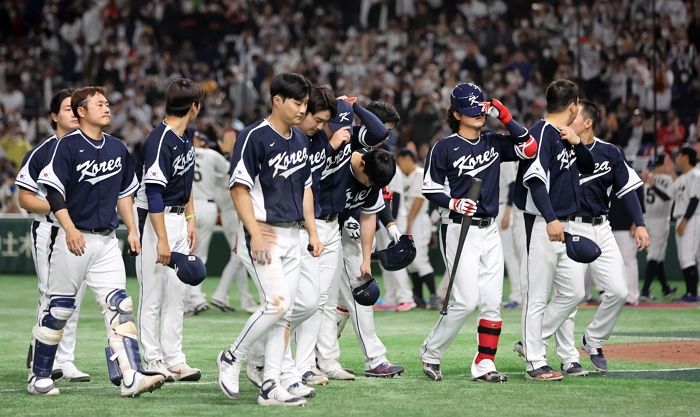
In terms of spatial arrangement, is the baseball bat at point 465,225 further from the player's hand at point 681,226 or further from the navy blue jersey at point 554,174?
the player's hand at point 681,226

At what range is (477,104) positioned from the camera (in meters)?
9.11

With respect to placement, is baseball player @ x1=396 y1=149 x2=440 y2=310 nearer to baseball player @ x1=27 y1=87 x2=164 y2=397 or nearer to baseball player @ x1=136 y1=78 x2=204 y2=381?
baseball player @ x1=136 y1=78 x2=204 y2=381

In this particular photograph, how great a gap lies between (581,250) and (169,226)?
3149mm

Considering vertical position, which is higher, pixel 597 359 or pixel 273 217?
pixel 273 217

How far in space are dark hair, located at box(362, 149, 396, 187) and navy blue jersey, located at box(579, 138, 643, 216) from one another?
1.74 m

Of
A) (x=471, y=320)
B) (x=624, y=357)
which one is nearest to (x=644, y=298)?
(x=471, y=320)

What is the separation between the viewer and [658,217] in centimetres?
1725

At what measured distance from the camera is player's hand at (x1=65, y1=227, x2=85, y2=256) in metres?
8.08

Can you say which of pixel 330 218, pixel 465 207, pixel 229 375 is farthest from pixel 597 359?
pixel 229 375

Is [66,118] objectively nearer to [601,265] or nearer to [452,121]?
[452,121]

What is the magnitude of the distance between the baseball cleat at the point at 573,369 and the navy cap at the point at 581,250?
876mm

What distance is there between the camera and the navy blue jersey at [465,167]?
29.9 feet

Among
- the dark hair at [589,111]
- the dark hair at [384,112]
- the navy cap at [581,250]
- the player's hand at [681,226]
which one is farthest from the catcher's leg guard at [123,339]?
the player's hand at [681,226]

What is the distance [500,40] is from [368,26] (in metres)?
3.91
